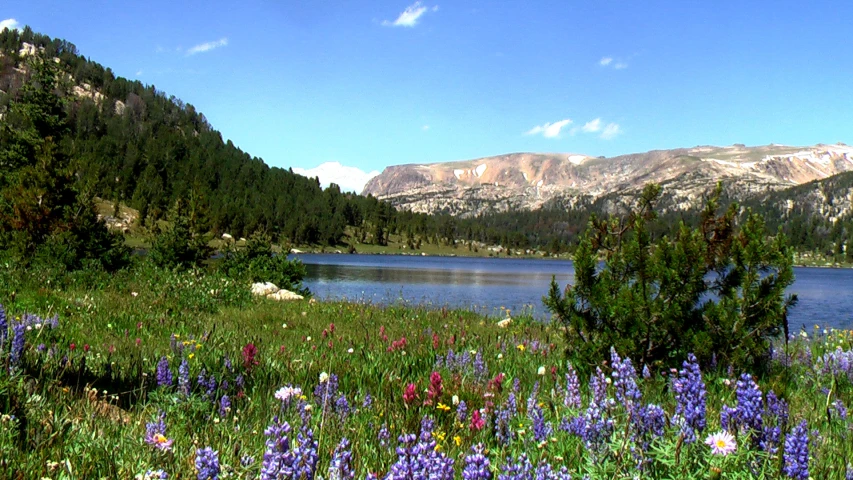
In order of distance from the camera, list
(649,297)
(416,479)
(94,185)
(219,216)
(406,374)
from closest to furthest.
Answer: (416,479) < (406,374) < (649,297) < (94,185) < (219,216)

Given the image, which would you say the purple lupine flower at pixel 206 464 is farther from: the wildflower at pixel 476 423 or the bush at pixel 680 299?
the bush at pixel 680 299

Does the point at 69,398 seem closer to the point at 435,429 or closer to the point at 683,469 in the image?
the point at 435,429

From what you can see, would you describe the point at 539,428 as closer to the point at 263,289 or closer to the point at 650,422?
the point at 650,422

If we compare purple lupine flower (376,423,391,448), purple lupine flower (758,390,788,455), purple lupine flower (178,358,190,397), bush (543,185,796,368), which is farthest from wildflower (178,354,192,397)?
bush (543,185,796,368)

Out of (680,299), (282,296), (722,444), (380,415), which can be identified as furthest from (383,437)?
(282,296)

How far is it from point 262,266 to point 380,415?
20.8m

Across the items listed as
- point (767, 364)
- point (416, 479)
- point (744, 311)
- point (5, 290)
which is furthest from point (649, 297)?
point (5, 290)

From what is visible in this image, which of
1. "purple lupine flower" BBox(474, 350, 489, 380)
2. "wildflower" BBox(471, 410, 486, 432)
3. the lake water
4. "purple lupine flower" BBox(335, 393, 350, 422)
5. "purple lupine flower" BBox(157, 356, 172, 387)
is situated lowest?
the lake water

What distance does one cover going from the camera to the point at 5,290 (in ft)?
35.5

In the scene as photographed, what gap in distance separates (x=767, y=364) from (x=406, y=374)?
4.78m

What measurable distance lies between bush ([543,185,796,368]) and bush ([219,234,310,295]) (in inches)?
646

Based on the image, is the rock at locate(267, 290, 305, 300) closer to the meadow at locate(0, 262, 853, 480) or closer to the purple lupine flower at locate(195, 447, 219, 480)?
the meadow at locate(0, 262, 853, 480)

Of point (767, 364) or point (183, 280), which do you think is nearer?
point (767, 364)

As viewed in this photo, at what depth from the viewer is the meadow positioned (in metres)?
2.30
